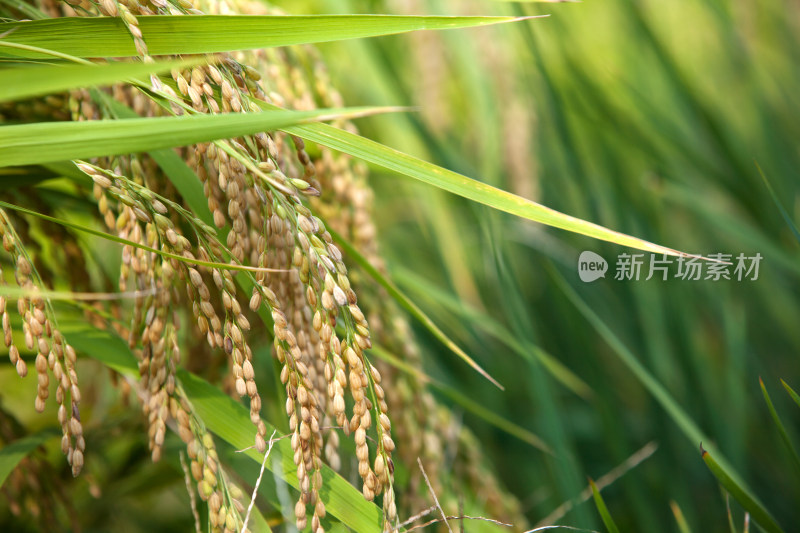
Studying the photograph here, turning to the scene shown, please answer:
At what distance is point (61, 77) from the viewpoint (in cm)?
45

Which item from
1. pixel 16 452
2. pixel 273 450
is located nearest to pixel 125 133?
pixel 273 450

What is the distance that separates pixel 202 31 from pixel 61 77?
0.56 ft

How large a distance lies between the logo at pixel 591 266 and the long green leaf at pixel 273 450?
1034 mm

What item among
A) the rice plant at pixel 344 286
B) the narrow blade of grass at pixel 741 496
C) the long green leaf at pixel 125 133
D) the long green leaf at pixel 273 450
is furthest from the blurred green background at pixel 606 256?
the long green leaf at pixel 125 133

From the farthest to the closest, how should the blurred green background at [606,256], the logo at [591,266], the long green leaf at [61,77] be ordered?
the logo at [591,266] → the blurred green background at [606,256] → the long green leaf at [61,77]

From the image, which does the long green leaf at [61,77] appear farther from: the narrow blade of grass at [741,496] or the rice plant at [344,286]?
the narrow blade of grass at [741,496]

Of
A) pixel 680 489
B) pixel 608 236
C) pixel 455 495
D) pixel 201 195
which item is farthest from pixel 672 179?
pixel 201 195

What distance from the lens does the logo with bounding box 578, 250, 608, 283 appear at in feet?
5.05

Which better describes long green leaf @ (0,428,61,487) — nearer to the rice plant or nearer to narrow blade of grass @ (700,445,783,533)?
the rice plant

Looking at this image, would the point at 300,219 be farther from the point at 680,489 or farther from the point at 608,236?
the point at 680,489

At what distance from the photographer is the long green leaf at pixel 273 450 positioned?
2.15 feet

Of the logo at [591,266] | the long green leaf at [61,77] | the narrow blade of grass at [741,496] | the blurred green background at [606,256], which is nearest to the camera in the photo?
the long green leaf at [61,77]

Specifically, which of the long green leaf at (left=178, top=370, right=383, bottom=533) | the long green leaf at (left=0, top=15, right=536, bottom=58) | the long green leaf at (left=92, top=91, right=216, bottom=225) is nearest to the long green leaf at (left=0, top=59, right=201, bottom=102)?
the long green leaf at (left=0, top=15, right=536, bottom=58)

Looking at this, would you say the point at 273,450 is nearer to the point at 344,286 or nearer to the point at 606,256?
the point at 344,286
